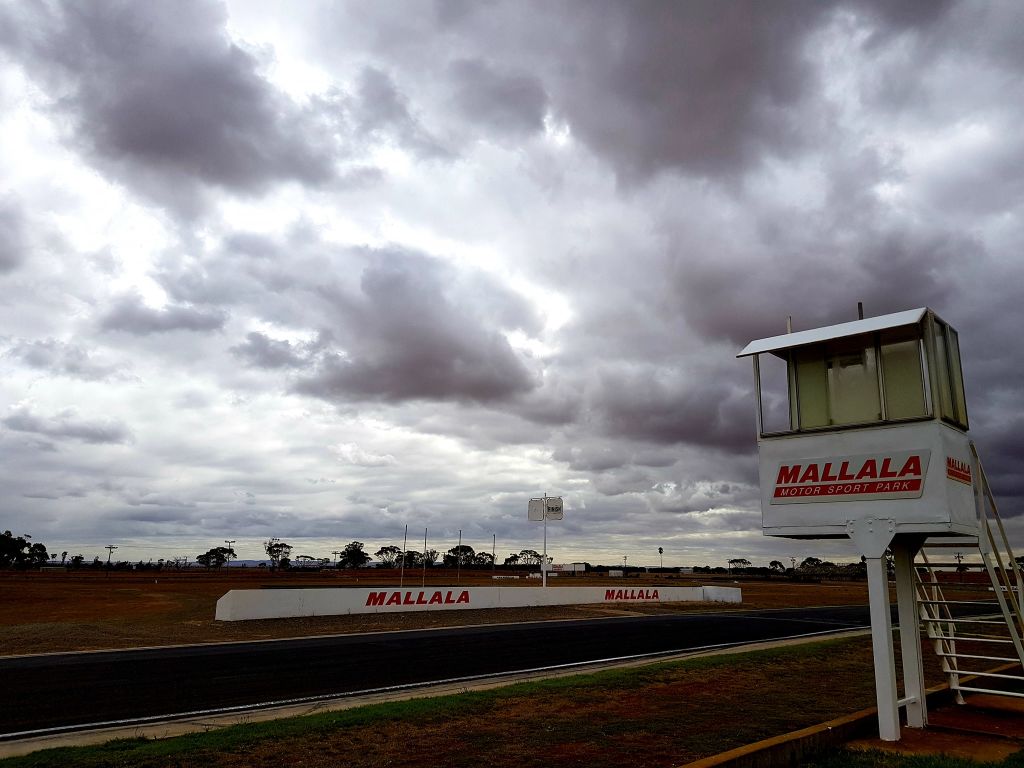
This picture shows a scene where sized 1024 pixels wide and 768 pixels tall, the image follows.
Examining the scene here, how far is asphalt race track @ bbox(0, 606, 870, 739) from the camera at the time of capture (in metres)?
12.3

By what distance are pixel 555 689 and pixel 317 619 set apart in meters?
20.6

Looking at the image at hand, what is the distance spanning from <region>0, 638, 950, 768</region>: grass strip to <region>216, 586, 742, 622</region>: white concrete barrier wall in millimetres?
19710

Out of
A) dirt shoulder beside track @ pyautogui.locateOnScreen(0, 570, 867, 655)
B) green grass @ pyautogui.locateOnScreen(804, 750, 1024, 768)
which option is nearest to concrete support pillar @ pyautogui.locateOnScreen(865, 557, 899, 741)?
green grass @ pyautogui.locateOnScreen(804, 750, 1024, 768)

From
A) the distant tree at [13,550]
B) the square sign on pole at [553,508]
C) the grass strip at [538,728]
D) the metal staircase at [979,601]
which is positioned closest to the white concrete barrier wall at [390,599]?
the square sign on pole at [553,508]

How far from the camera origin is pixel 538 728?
33.1ft

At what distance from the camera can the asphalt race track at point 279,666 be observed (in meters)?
12.3

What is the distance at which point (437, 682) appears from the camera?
15.3 m

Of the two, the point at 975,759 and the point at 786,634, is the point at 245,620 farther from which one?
the point at 975,759

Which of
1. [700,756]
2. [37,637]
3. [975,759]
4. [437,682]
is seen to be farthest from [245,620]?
[975,759]

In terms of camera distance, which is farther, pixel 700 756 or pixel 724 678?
pixel 724 678

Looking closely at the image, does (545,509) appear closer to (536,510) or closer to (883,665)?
(536,510)

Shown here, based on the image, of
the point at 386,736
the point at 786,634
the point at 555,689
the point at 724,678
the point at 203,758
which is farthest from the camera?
the point at 786,634

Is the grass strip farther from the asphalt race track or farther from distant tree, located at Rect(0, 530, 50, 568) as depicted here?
distant tree, located at Rect(0, 530, 50, 568)

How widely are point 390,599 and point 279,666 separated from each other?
18130 millimetres
